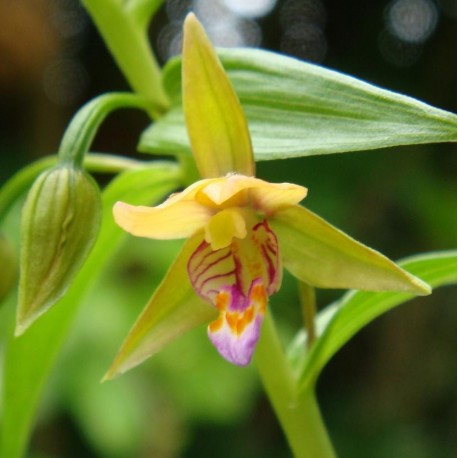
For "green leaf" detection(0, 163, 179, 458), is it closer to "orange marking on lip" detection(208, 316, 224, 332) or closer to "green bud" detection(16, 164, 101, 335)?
"green bud" detection(16, 164, 101, 335)

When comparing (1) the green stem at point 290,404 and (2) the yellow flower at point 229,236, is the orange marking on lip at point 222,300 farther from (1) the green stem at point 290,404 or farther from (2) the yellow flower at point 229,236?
(1) the green stem at point 290,404

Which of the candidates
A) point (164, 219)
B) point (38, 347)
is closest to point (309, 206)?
point (38, 347)

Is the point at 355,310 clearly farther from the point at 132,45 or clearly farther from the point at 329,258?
the point at 132,45

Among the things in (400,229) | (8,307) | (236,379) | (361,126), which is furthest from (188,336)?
(361,126)

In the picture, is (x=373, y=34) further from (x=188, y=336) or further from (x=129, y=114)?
(x=188, y=336)

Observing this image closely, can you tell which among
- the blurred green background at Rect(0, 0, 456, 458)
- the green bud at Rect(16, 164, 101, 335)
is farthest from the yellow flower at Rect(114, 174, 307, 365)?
the blurred green background at Rect(0, 0, 456, 458)

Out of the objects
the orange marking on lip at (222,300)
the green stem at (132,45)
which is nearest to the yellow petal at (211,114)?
the orange marking on lip at (222,300)
